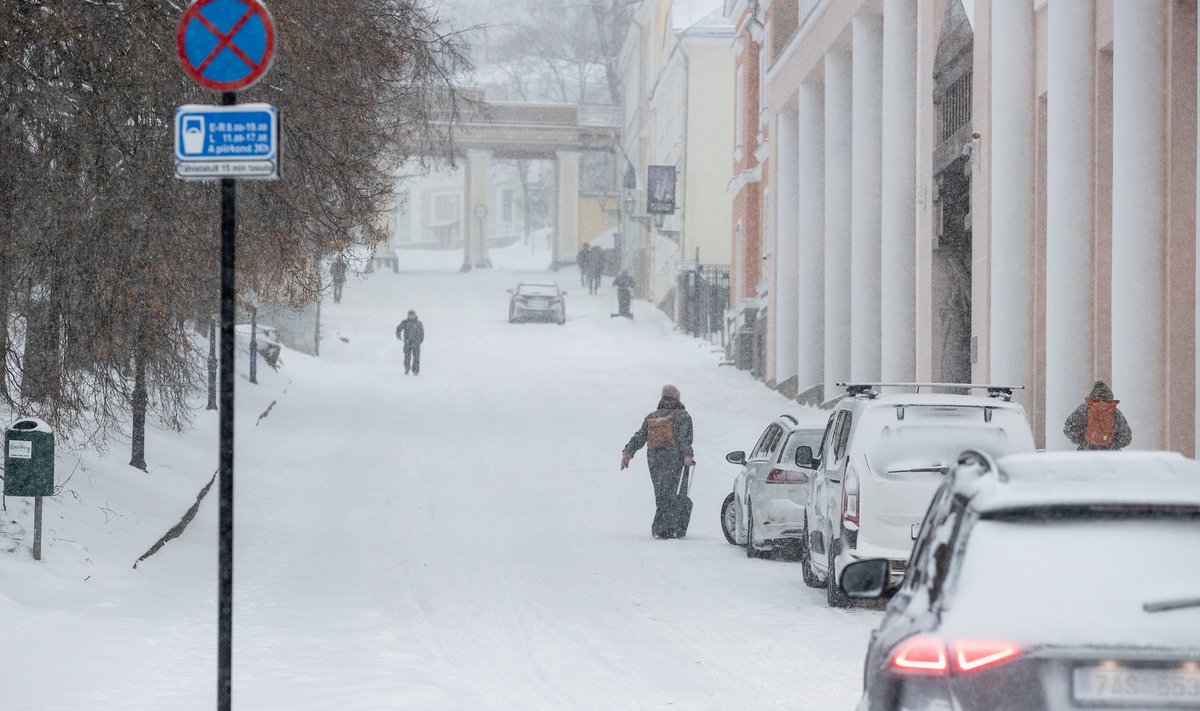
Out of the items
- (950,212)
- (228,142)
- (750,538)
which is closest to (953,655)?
(228,142)

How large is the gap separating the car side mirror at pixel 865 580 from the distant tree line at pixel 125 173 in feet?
22.9

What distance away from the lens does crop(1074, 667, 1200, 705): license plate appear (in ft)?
14.2

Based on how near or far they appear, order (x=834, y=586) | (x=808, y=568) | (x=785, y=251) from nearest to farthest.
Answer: (x=834, y=586) < (x=808, y=568) < (x=785, y=251)

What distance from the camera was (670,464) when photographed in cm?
1781

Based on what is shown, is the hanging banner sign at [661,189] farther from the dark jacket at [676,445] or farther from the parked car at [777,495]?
the parked car at [777,495]

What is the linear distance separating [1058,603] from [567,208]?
7123 centimetres

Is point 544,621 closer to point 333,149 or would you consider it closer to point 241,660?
point 241,660

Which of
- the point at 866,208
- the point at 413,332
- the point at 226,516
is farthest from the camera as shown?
the point at 413,332

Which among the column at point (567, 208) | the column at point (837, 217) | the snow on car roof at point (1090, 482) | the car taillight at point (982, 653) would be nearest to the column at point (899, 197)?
the column at point (837, 217)

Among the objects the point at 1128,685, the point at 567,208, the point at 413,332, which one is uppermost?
the point at 567,208

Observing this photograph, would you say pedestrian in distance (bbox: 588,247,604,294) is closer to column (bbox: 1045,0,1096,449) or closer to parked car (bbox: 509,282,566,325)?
parked car (bbox: 509,282,566,325)

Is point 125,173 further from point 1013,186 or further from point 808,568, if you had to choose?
point 1013,186

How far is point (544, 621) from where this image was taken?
1176 cm

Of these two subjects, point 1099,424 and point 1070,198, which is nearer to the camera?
point 1099,424
